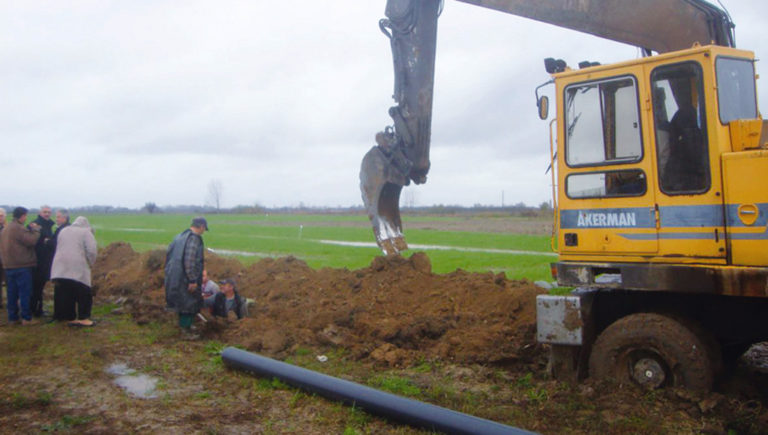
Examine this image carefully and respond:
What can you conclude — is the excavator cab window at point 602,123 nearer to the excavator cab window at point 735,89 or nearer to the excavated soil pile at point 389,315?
the excavator cab window at point 735,89

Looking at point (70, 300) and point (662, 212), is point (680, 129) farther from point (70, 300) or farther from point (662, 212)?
point (70, 300)

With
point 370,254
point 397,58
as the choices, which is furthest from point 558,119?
point 370,254

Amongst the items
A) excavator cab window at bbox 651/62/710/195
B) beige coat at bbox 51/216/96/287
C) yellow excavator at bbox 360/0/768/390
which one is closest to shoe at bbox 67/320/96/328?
beige coat at bbox 51/216/96/287

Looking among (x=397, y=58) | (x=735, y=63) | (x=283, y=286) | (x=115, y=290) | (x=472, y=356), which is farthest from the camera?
(x=115, y=290)

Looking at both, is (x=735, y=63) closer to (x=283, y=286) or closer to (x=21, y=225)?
(x=283, y=286)

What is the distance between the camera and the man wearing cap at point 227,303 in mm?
10195

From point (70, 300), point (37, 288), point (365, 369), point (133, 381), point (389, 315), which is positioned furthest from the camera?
point (37, 288)

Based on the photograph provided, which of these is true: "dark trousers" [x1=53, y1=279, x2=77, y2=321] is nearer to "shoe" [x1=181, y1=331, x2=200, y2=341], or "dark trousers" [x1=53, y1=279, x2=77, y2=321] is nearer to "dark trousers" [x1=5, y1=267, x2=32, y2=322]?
"dark trousers" [x1=5, y1=267, x2=32, y2=322]

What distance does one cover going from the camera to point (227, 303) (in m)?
10.3

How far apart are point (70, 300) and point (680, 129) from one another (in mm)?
9473

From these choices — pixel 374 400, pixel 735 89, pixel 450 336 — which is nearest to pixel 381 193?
pixel 450 336

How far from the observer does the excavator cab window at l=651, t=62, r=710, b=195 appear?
5.52 meters

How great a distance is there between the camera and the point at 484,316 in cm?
885

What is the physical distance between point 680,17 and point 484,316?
15.0 feet
